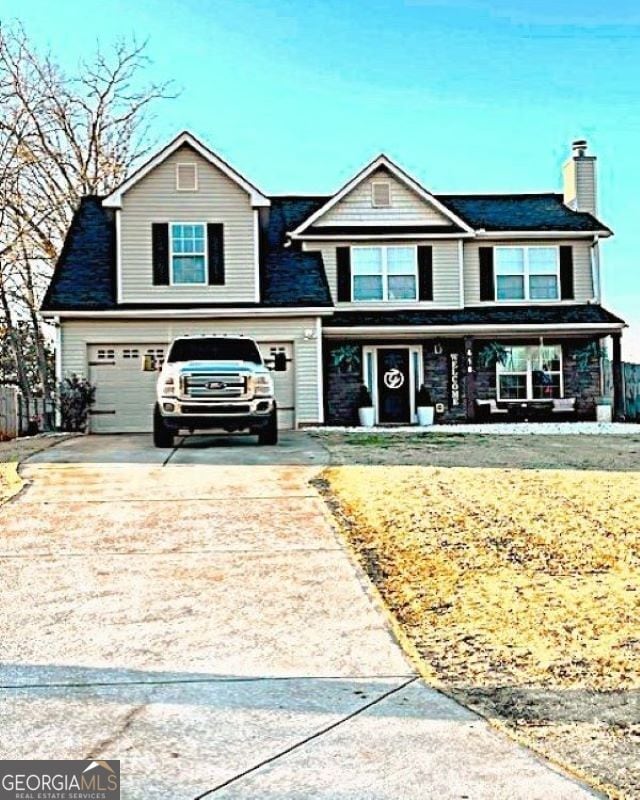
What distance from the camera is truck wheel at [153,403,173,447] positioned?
53.3 feet

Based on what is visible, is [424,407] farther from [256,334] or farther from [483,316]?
[256,334]

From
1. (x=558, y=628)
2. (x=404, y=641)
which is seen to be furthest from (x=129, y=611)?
(x=558, y=628)

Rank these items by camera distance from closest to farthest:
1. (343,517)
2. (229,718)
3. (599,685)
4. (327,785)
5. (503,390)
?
(327,785) → (229,718) → (599,685) → (343,517) → (503,390)

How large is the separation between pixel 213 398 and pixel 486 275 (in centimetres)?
1164

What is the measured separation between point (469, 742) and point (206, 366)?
1243 centimetres

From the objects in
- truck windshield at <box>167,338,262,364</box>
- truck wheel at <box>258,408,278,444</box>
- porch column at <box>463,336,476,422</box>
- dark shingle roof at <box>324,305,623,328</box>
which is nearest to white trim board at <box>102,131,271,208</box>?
dark shingle roof at <box>324,305,623,328</box>

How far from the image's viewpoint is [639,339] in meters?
32.1

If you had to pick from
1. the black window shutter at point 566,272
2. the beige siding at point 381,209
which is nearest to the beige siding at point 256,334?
the beige siding at point 381,209

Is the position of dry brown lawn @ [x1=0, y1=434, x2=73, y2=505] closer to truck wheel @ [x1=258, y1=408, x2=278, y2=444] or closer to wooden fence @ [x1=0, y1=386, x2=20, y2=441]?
wooden fence @ [x1=0, y1=386, x2=20, y2=441]

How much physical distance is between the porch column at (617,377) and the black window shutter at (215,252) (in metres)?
10.2

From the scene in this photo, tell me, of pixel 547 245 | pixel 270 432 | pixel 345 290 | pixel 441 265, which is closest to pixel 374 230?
pixel 345 290

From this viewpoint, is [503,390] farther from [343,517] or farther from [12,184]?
[12,184]

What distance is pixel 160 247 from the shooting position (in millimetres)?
22703

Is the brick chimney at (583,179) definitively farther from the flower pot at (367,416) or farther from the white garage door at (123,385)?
the white garage door at (123,385)
